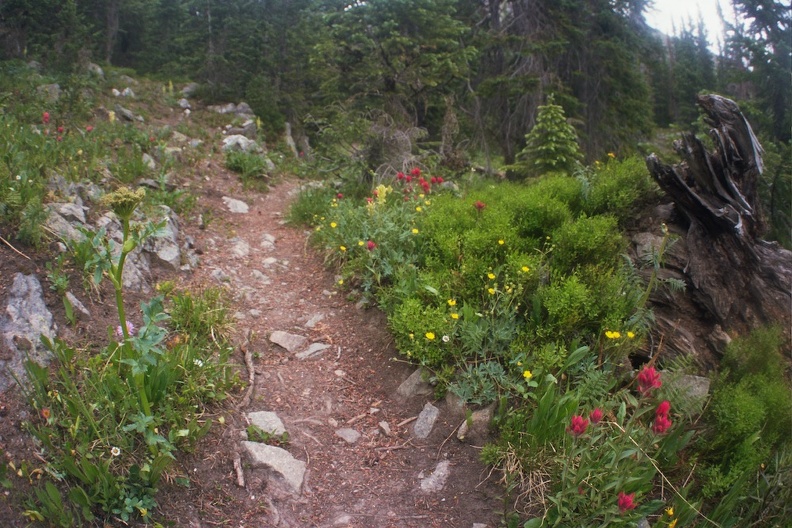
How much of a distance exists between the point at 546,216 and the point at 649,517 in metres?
2.90

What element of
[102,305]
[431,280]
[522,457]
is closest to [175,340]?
[102,305]

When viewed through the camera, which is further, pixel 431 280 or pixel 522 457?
pixel 431 280

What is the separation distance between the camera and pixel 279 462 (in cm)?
360

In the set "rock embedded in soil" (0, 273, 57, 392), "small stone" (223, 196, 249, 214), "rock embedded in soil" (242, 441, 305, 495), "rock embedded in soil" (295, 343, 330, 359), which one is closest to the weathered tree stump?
"rock embedded in soil" (295, 343, 330, 359)

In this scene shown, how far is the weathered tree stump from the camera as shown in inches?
189

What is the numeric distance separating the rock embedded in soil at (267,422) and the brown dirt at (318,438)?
0.06 metres

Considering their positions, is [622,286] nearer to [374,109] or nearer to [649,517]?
[649,517]

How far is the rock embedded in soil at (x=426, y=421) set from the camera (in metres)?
4.02

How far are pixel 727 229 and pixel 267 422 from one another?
4.51 meters

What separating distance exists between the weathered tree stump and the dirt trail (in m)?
2.85

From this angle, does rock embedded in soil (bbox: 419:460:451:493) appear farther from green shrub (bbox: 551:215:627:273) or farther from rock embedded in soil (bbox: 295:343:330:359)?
green shrub (bbox: 551:215:627:273)

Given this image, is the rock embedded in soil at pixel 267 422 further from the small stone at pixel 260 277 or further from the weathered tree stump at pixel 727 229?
the weathered tree stump at pixel 727 229

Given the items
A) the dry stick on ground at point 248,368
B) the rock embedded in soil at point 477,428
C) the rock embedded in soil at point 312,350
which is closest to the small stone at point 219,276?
the dry stick on ground at point 248,368

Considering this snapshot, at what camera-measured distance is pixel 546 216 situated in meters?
5.31
